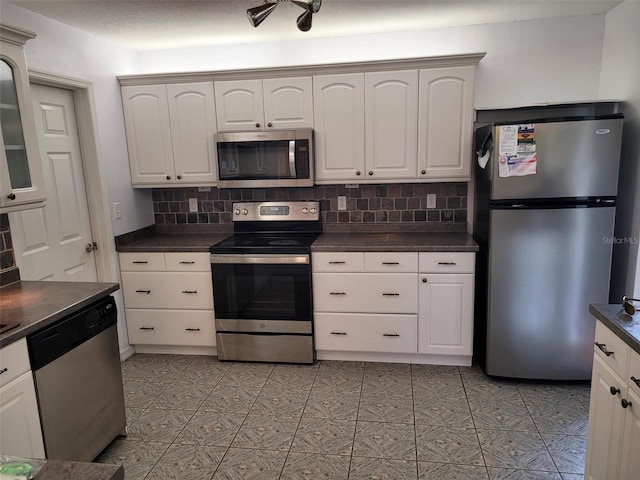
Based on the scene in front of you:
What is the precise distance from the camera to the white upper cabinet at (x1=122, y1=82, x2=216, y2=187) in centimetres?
327

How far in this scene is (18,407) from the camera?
1650 millimetres

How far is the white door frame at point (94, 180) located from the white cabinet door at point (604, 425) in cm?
306

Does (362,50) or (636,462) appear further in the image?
(362,50)

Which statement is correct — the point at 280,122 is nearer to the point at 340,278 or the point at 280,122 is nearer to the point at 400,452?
the point at 340,278

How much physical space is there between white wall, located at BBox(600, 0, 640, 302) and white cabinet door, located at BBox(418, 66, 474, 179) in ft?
3.04

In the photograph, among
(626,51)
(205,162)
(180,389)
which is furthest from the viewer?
(205,162)

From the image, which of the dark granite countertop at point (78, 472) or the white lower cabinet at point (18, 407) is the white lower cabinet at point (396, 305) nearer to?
the white lower cabinet at point (18, 407)

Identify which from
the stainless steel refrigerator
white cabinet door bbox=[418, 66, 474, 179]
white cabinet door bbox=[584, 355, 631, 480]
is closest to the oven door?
white cabinet door bbox=[418, 66, 474, 179]

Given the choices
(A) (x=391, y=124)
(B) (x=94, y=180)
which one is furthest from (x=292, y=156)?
(B) (x=94, y=180)

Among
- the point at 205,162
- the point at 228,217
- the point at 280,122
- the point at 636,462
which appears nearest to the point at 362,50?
the point at 280,122

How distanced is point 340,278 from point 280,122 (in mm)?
1250

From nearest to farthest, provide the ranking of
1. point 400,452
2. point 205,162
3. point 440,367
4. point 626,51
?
point 400,452 < point 626,51 < point 440,367 < point 205,162

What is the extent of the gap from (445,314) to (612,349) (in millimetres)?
1459

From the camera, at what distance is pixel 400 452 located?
2.19m
